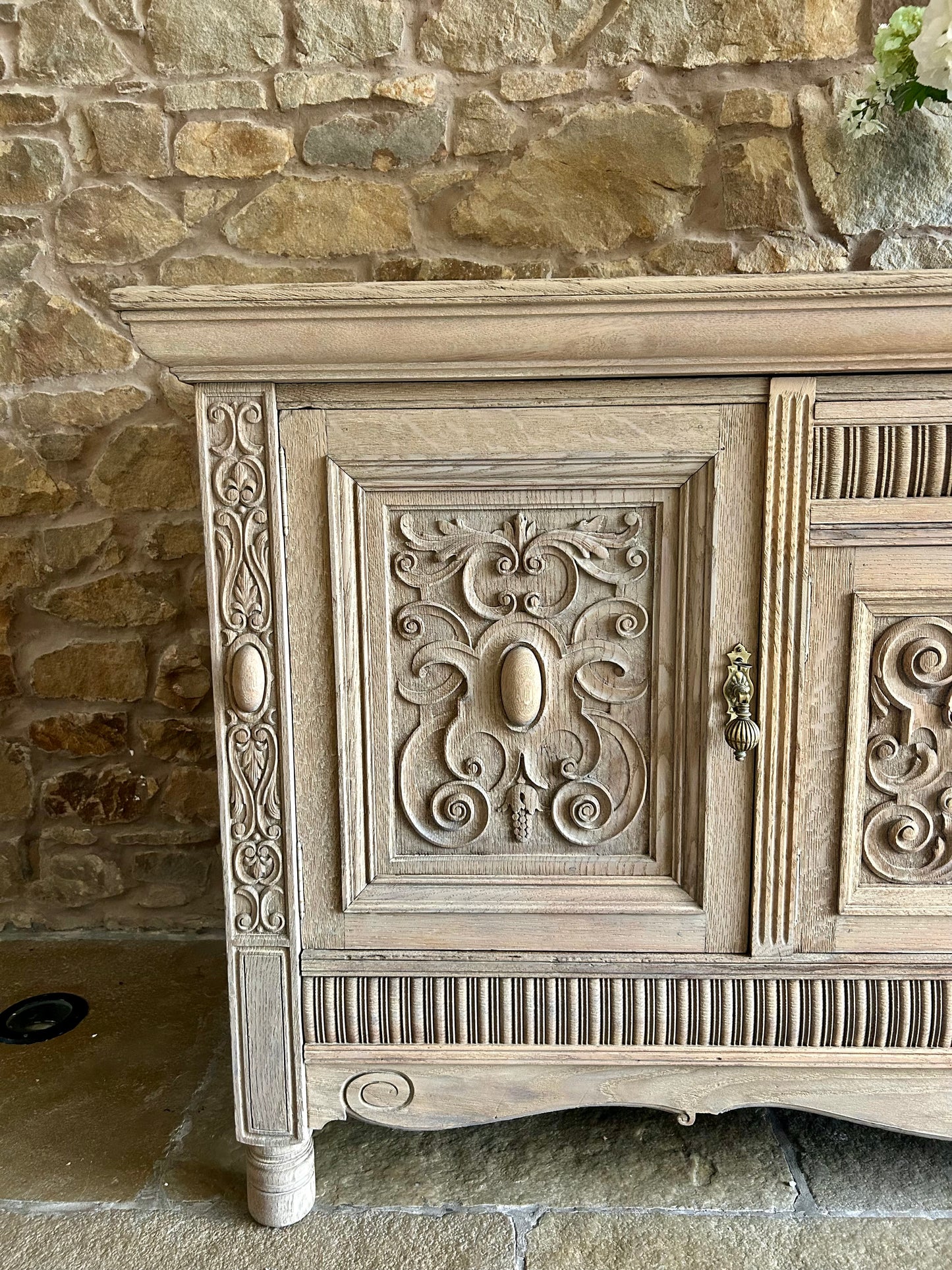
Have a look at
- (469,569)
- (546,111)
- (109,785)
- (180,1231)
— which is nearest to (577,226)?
(546,111)

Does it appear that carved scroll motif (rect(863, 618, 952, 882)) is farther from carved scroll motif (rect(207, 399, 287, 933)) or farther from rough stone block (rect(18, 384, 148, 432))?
rough stone block (rect(18, 384, 148, 432))

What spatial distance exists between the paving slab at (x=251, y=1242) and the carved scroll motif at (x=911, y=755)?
2.15 ft

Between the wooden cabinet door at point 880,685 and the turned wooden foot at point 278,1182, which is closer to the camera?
the wooden cabinet door at point 880,685

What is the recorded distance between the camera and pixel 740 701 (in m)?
0.99

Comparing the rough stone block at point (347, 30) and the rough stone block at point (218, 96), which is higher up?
the rough stone block at point (347, 30)

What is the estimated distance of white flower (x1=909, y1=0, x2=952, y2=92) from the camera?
47.1 inches

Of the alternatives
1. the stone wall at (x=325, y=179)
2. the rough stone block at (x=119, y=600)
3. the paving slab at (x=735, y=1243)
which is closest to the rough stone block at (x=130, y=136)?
the stone wall at (x=325, y=179)

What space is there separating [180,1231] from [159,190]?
5.37 ft

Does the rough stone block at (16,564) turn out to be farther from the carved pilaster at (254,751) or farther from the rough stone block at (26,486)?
the carved pilaster at (254,751)

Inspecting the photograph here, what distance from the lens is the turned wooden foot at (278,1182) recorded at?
1.09m

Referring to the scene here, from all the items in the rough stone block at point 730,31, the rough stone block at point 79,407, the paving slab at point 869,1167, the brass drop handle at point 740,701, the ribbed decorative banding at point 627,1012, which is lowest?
the paving slab at point 869,1167

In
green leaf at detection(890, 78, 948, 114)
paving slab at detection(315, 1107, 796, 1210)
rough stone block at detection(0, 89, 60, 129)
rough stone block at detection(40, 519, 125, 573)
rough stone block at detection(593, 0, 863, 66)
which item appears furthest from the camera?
rough stone block at detection(40, 519, 125, 573)

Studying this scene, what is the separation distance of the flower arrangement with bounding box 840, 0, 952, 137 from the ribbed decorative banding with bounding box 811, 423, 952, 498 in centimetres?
62

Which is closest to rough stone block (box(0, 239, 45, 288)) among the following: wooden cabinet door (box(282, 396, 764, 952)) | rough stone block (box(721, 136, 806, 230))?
wooden cabinet door (box(282, 396, 764, 952))
